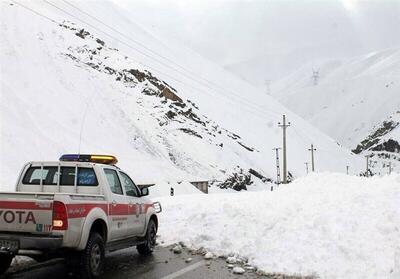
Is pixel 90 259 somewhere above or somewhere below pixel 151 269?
above

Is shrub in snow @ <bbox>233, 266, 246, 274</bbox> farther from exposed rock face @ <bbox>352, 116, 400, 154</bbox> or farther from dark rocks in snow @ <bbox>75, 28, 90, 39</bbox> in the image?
exposed rock face @ <bbox>352, 116, 400, 154</bbox>

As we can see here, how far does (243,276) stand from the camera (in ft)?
29.5

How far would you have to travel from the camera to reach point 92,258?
8203 mm

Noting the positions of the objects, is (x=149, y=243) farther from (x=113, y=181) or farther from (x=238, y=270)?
(x=238, y=270)

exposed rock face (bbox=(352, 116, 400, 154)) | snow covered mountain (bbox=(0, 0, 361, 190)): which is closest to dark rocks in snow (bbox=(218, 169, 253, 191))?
snow covered mountain (bbox=(0, 0, 361, 190))

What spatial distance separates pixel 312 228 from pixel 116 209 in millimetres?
4069

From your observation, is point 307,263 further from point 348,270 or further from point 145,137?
point 145,137

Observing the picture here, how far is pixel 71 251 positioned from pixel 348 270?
460cm

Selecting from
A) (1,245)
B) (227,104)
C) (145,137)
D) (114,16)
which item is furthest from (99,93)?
(114,16)

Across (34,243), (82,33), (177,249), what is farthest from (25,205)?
(82,33)

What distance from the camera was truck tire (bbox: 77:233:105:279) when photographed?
7.94 m

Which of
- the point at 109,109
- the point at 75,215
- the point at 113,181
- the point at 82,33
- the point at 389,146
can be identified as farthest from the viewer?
the point at 389,146

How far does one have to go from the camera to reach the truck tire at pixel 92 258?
7.94m

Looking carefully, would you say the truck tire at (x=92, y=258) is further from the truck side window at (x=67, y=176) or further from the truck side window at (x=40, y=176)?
the truck side window at (x=40, y=176)
